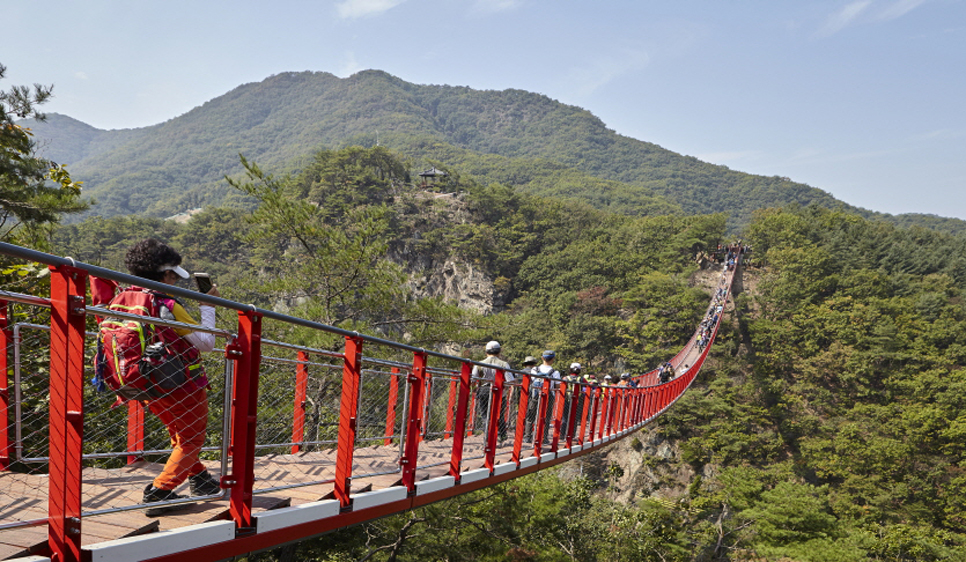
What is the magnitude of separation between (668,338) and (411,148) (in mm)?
77436

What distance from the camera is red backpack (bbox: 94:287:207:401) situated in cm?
179

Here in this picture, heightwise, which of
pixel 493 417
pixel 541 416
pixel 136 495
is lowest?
pixel 541 416

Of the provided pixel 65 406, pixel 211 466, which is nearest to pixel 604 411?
pixel 211 466

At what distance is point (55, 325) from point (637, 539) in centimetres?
1816

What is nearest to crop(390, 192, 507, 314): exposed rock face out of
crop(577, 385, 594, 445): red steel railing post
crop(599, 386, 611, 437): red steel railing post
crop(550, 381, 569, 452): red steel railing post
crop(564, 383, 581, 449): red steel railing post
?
crop(599, 386, 611, 437): red steel railing post

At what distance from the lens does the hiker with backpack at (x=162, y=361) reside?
70.7 inches

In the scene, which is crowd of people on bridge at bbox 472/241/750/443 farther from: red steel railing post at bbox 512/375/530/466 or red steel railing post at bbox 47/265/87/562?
red steel railing post at bbox 47/265/87/562

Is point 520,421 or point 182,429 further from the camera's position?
point 520,421

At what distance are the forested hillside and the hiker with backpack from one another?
4.37 meters

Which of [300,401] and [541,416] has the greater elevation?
[300,401]

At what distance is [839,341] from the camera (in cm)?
3122

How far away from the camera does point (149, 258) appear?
1.94m

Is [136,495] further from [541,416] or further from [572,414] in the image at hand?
[572,414]

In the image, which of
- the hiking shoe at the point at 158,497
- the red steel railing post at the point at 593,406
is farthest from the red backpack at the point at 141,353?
the red steel railing post at the point at 593,406
